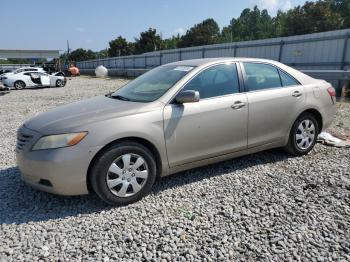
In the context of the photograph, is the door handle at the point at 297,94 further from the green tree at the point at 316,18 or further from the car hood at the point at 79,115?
the green tree at the point at 316,18

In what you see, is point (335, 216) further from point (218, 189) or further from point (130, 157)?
point (130, 157)

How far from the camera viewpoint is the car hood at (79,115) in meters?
3.42

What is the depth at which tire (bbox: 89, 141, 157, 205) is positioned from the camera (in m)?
3.39

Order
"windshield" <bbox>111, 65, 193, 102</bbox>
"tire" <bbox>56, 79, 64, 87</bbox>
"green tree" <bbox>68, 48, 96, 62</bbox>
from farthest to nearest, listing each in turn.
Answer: "green tree" <bbox>68, 48, 96, 62</bbox> < "tire" <bbox>56, 79, 64, 87</bbox> < "windshield" <bbox>111, 65, 193, 102</bbox>

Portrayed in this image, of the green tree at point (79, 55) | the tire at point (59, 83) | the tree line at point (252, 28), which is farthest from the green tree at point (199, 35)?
the tire at point (59, 83)

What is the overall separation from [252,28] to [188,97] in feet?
325

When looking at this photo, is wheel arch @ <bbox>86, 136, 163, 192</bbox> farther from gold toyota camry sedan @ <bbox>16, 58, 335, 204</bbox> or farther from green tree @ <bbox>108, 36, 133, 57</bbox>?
green tree @ <bbox>108, 36, 133, 57</bbox>

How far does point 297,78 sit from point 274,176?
5.32ft

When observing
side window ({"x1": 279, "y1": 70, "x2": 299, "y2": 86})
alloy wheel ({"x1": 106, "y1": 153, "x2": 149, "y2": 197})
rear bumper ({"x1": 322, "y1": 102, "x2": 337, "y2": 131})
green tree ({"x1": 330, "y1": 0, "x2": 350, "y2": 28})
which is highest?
green tree ({"x1": 330, "y1": 0, "x2": 350, "y2": 28})

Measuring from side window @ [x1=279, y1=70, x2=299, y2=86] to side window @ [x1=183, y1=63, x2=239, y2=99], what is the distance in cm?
89

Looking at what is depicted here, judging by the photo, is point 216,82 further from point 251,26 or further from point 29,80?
point 251,26

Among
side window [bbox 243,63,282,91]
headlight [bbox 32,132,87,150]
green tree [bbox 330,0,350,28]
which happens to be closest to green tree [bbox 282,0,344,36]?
green tree [bbox 330,0,350,28]

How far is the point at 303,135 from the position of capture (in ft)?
16.2

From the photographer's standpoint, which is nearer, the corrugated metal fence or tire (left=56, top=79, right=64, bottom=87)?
the corrugated metal fence
